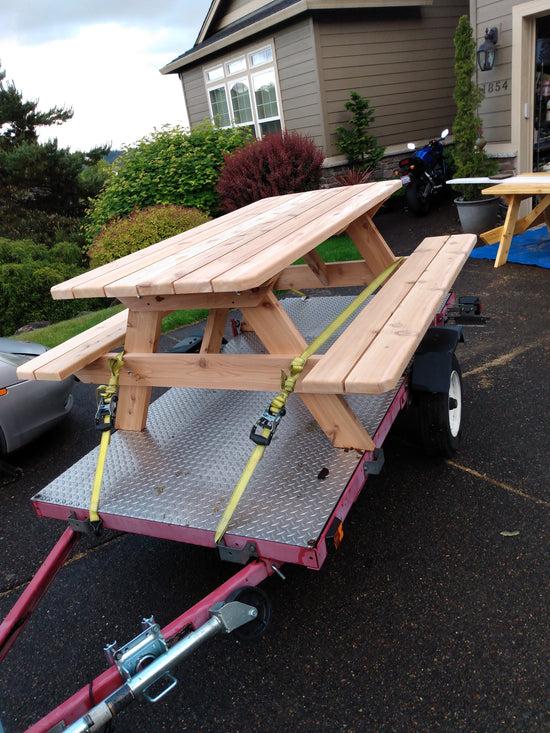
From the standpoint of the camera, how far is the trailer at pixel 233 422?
1.99 m

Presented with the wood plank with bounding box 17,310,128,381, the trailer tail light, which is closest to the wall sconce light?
the wood plank with bounding box 17,310,128,381

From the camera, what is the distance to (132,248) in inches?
347

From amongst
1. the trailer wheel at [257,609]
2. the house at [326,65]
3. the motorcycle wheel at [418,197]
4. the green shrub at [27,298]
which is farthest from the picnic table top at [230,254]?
the house at [326,65]

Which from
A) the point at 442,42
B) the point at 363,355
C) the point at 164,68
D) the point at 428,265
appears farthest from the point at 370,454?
the point at 164,68

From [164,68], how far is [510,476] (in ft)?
47.7

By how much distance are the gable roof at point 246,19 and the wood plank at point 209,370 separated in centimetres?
1014

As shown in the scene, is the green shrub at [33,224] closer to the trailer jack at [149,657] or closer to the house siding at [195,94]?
the house siding at [195,94]

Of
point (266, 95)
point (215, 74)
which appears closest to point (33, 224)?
point (215, 74)

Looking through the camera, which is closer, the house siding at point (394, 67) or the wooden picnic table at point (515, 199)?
the wooden picnic table at point (515, 199)

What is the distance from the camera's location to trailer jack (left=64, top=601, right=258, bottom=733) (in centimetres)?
148

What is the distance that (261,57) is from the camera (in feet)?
40.1

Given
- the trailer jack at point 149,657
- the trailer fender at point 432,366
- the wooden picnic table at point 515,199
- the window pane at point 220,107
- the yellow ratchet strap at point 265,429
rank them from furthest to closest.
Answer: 1. the window pane at point 220,107
2. the wooden picnic table at point 515,199
3. the trailer fender at point 432,366
4. the yellow ratchet strap at point 265,429
5. the trailer jack at point 149,657

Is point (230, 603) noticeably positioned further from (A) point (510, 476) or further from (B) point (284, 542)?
(A) point (510, 476)

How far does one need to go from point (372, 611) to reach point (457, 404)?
159cm
